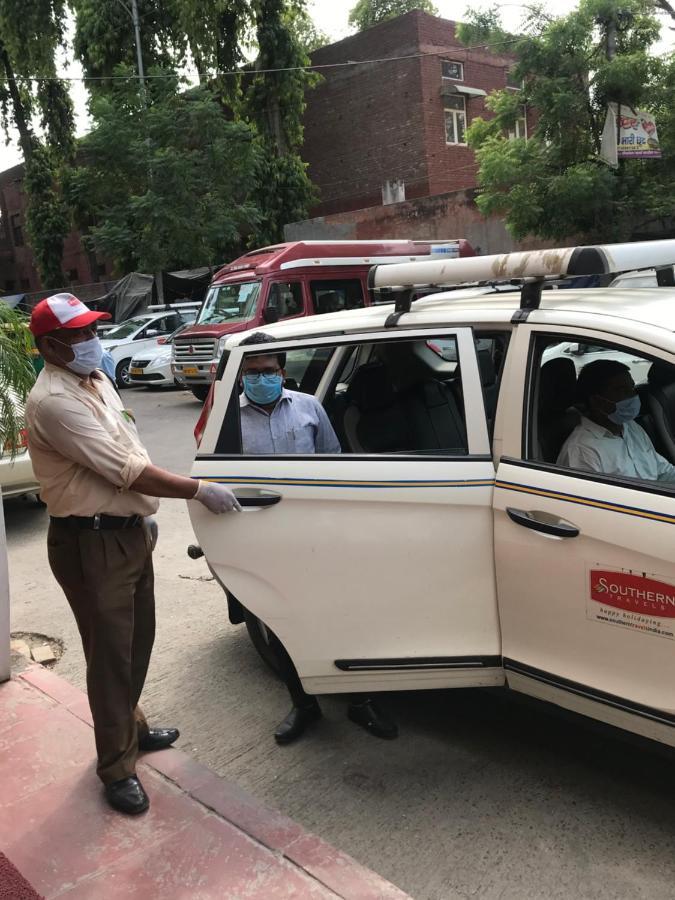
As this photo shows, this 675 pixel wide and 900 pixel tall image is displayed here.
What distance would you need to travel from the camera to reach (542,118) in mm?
15898

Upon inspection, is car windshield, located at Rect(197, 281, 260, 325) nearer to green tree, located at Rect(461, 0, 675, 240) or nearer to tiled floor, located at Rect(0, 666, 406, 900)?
green tree, located at Rect(461, 0, 675, 240)

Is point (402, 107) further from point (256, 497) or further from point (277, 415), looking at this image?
point (256, 497)

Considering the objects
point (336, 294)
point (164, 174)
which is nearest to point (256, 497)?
point (336, 294)

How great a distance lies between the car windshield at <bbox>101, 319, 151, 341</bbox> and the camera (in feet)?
65.9

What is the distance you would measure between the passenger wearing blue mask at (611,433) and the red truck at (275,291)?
35.4 ft

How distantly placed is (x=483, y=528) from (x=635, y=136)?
14392 millimetres

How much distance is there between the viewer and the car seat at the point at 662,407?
3.71 m

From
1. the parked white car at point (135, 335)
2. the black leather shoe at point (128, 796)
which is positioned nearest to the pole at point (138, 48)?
the parked white car at point (135, 335)

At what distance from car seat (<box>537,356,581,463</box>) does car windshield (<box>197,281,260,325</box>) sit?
1138cm

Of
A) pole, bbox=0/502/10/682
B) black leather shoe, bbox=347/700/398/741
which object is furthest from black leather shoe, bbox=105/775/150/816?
pole, bbox=0/502/10/682

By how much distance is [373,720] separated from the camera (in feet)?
11.9

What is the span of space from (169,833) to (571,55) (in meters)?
15.7

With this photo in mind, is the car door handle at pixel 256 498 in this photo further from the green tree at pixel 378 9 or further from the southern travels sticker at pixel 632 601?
the green tree at pixel 378 9

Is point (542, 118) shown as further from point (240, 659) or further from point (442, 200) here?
point (240, 659)
